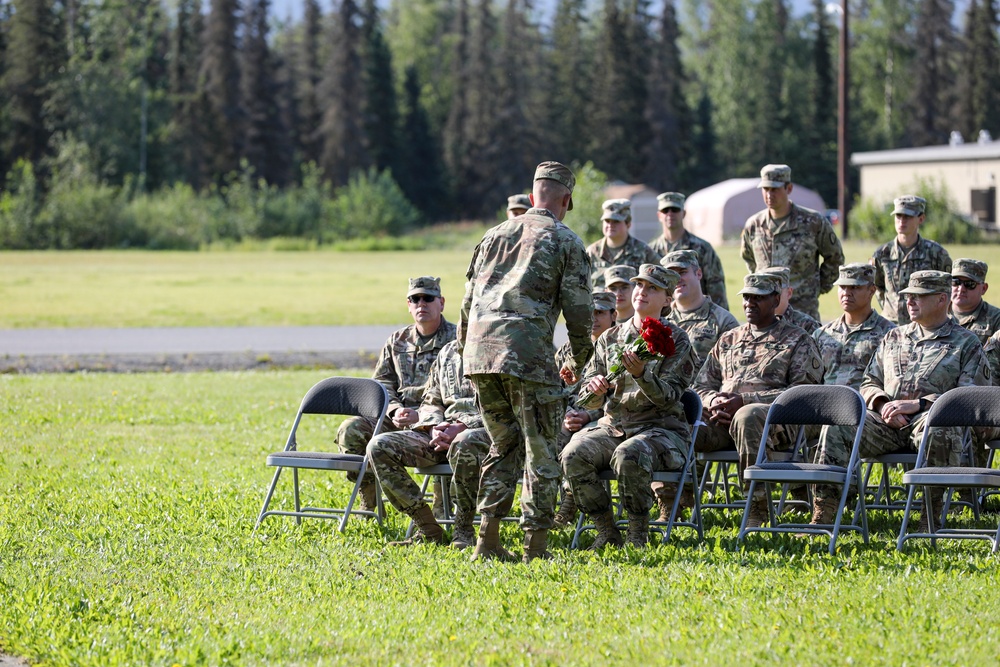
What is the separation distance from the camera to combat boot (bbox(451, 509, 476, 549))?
7176 millimetres

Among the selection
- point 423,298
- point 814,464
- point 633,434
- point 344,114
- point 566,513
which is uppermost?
point 344,114

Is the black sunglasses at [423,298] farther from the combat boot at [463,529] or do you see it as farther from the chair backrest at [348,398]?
the combat boot at [463,529]

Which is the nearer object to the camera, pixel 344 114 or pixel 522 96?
pixel 344 114

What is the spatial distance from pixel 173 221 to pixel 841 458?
55.9 meters

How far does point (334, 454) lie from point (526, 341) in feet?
5.54

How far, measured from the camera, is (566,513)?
787cm

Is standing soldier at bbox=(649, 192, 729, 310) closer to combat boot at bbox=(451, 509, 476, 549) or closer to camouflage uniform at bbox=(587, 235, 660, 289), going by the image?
camouflage uniform at bbox=(587, 235, 660, 289)

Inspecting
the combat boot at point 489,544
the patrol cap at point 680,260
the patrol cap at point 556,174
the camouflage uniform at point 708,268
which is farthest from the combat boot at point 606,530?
the camouflage uniform at point 708,268

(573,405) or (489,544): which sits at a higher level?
(573,405)

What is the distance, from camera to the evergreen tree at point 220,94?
8144 centimetres

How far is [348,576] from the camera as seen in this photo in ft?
21.1

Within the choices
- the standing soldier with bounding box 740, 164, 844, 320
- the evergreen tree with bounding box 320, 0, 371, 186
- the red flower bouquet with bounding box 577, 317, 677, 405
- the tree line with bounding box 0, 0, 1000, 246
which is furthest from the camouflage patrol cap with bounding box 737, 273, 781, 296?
the evergreen tree with bounding box 320, 0, 371, 186

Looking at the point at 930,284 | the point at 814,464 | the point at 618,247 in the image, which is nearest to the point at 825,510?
the point at 814,464

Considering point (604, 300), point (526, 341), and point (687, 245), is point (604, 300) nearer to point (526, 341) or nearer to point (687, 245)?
point (526, 341)
